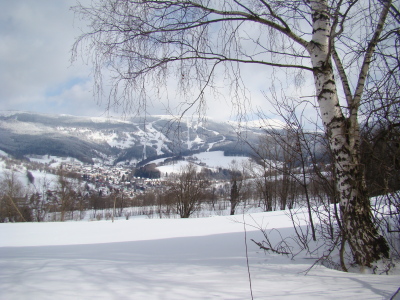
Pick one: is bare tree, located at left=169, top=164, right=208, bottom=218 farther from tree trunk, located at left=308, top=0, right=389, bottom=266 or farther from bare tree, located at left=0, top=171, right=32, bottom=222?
tree trunk, located at left=308, top=0, right=389, bottom=266

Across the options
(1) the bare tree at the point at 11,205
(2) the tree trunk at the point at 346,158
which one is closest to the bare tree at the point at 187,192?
(1) the bare tree at the point at 11,205

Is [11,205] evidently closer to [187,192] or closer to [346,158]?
[187,192]

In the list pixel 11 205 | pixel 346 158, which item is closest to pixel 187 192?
pixel 11 205

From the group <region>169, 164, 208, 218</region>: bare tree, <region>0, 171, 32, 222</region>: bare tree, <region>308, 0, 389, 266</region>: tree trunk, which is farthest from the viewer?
<region>0, 171, 32, 222</region>: bare tree

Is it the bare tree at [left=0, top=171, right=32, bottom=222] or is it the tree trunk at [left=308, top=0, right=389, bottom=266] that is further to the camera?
the bare tree at [left=0, top=171, right=32, bottom=222]

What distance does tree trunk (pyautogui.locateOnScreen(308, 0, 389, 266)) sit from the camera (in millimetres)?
2213

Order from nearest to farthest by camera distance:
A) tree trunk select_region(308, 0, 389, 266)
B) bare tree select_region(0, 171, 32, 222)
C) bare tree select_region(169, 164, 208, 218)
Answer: tree trunk select_region(308, 0, 389, 266), bare tree select_region(169, 164, 208, 218), bare tree select_region(0, 171, 32, 222)

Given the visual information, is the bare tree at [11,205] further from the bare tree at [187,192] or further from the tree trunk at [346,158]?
the tree trunk at [346,158]

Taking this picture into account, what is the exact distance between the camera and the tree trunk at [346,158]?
7.26ft

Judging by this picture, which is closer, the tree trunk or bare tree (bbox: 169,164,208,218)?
the tree trunk

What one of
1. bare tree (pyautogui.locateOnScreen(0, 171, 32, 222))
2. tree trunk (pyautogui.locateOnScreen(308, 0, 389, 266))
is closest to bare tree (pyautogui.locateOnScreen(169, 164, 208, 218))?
bare tree (pyautogui.locateOnScreen(0, 171, 32, 222))

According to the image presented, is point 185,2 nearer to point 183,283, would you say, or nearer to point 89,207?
point 183,283

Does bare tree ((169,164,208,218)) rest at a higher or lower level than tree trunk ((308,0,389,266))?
lower

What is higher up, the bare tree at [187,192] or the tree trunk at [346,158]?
the tree trunk at [346,158]
